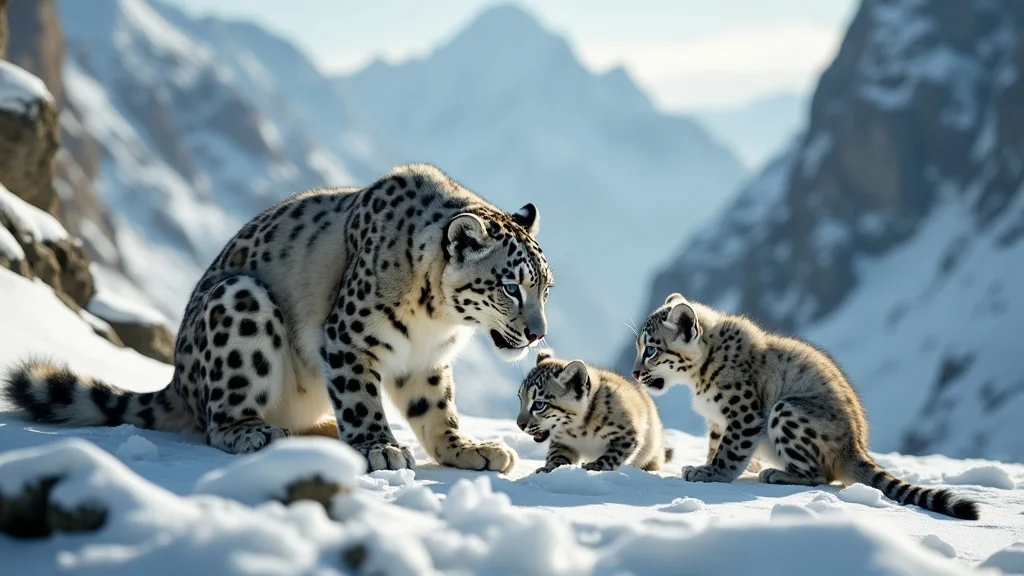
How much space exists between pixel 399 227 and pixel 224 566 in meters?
4.63

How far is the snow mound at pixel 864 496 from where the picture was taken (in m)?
7.88

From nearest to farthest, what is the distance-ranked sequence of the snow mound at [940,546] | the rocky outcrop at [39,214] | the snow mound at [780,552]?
the snow mound at [780,552], the snow mound at [940,546], the rocky outcrop at [39,214]

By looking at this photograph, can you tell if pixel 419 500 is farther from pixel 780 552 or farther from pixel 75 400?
pixel 75 400

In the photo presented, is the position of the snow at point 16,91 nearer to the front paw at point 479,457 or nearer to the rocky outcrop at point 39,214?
the rocky outcrop at point 39,214

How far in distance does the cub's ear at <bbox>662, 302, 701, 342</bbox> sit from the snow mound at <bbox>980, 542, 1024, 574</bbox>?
13.6 feet

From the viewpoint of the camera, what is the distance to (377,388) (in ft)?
27.0

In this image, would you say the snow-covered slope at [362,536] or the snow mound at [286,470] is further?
the snow mound at [286,470]

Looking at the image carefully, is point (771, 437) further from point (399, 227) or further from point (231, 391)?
point (231, 391)

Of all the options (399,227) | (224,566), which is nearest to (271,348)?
(399,227)

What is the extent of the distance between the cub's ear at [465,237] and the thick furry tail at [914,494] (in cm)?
340

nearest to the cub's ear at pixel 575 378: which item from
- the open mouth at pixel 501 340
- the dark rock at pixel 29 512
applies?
the open mouth at pixel 501 340

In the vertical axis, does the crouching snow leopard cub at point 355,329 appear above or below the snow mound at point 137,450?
above

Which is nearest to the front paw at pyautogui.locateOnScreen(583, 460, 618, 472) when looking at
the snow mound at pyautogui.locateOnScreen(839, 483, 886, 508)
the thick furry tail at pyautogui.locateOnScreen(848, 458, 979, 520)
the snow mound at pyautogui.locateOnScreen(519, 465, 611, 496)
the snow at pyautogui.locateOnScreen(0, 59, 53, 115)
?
the snow mound at pyautogui.locateOnScreen(519, 465, 611, 496)

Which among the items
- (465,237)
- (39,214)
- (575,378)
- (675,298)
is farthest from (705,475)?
(39,214)
